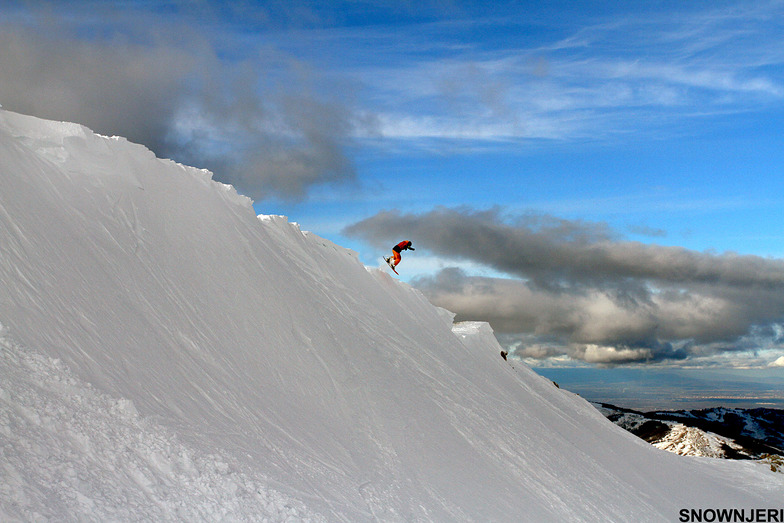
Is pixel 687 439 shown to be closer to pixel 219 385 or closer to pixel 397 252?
pixel 397 252

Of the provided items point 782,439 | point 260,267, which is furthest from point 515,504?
point 782,439

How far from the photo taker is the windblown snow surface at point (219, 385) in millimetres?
8898

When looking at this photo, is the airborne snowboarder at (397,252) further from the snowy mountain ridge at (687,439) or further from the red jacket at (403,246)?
the snowy mountain ridge at (687,439)

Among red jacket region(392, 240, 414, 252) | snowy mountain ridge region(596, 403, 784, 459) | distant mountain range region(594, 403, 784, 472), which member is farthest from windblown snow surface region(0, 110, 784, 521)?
snowy mountain ridge region(596, 403, 784, 459)

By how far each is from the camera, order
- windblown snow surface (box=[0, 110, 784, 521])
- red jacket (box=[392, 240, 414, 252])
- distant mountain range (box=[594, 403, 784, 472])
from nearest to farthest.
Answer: windblown snow surface (box=[0, 110, 784, 521]), red jacket (box=[392, 240, 414, 252]), distant mountain range (box=[594, 403, 784, 472])

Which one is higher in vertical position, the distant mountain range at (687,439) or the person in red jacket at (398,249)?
the person in red jacket at (398,249)

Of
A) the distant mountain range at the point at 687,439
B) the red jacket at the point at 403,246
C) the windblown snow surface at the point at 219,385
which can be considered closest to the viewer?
the windblown snow surface at the point at 219,385

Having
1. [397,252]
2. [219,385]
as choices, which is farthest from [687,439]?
[219,385]

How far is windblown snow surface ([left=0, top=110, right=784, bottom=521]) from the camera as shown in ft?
29.2

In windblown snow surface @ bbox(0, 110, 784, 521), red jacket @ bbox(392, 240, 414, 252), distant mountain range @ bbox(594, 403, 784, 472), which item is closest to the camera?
windblown snow surface @ bbox(0, 110, 784, 521)

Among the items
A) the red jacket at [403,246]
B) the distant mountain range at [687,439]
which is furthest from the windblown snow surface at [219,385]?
the distant mountain range at [687,439]

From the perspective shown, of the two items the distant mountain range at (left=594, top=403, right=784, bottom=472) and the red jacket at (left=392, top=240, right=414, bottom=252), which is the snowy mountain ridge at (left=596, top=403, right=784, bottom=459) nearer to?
the distant mountain range at (left=594, top=403, right=784, bottom=472)

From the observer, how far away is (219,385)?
12.9 metres

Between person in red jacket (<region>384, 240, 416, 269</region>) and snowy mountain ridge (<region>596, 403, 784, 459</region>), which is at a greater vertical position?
person in red jacket (<region>384, 240, 416, 269</region>)
